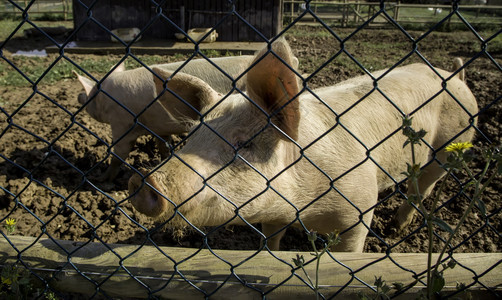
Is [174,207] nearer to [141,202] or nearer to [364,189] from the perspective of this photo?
[141,202]

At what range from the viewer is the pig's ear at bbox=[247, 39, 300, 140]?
168cm

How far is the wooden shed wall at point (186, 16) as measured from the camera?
12.8 metres

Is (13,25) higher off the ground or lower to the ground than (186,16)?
→ lower

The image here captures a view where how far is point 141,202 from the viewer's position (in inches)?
72.5

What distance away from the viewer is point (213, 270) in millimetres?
1953

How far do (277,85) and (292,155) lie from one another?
0.75m

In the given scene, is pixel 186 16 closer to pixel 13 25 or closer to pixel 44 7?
pixel 13 25

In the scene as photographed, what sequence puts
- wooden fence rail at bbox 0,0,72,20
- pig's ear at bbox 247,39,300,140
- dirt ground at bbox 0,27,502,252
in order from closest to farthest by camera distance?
pig's ear at bbox 247,39,300,140
dirt ground at bbox 0,27,502,252
wooden fence rail at bbox 0,0,72,20

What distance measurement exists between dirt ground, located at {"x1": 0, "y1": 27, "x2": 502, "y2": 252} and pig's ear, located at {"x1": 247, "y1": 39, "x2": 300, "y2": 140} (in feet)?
2.23

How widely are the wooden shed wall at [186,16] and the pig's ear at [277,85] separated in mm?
11338

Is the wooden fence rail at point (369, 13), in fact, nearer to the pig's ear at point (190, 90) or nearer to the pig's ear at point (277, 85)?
the pig's ear at point (190, 90)

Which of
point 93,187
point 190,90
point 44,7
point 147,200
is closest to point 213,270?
point 147,200

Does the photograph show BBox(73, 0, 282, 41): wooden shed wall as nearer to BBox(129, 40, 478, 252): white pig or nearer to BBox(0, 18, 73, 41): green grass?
BBox(0, 18, 73, 41): green grass

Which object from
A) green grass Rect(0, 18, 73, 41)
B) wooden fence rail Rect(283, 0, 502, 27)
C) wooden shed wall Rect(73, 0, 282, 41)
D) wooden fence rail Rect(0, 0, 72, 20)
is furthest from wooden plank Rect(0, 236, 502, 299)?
wooden fence rail Rect(0, 0, 72, 20)
